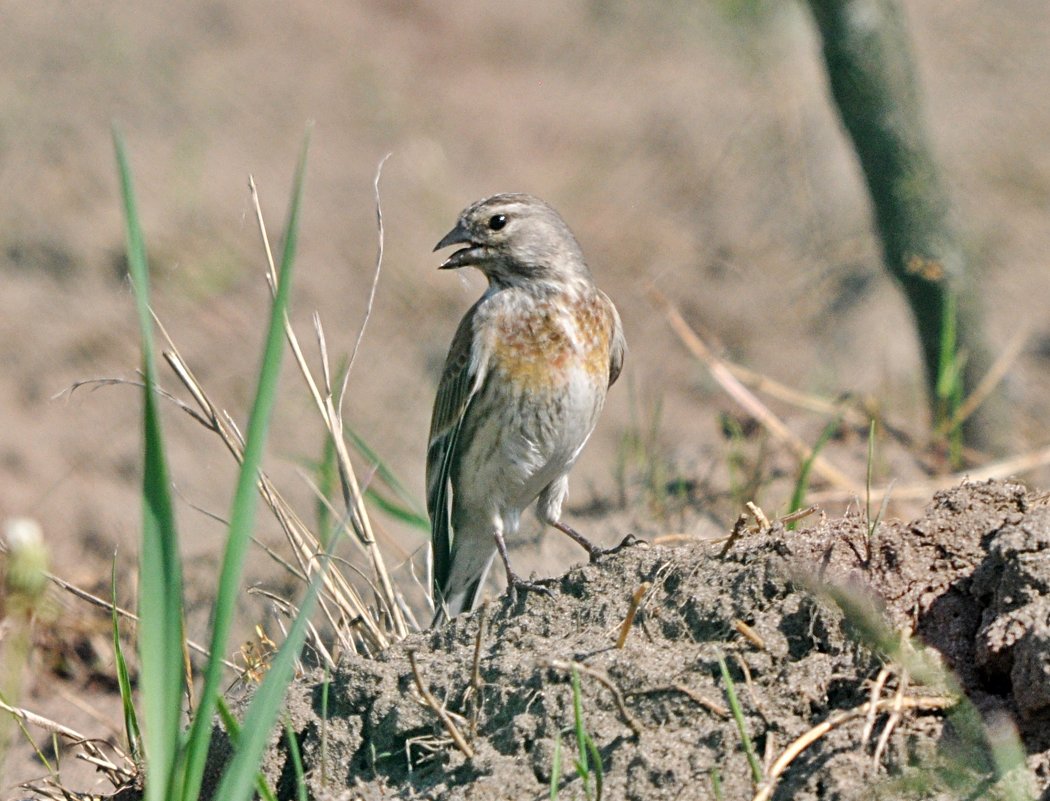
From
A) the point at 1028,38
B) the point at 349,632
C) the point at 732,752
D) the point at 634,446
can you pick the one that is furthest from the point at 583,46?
the point at 732,752

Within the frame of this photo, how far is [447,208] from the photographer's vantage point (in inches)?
312

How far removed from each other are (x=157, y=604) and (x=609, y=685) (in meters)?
0.81

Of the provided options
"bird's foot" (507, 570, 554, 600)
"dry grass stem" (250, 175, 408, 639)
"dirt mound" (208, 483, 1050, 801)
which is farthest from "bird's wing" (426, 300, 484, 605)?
"dirt mound" (208, 483, 1050, 801)

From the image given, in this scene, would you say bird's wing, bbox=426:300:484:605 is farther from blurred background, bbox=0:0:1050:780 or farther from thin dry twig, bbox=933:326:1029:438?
thin dry twig, bbox=933:326:1029:438

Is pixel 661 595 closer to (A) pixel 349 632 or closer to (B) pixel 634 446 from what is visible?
(A) pixel 349 632

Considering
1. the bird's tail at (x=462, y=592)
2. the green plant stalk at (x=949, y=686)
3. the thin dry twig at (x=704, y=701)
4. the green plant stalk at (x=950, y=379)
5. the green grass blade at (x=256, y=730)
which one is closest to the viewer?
the green plant stalk at (x=949, y=686)

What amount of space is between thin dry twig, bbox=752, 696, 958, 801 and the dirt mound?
14mm

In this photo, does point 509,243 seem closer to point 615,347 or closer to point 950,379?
point 615,347

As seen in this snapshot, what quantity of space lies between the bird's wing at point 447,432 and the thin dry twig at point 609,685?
1478mm

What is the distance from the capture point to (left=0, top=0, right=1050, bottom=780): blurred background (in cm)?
629

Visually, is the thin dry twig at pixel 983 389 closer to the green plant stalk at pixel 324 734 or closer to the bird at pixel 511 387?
the bird at pixel 511 387

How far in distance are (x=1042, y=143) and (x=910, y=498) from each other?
4057 mm

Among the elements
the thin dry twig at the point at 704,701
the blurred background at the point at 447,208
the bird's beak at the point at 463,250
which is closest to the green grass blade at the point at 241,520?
the thin dry twig at the point at 704,701

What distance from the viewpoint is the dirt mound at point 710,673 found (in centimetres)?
265
